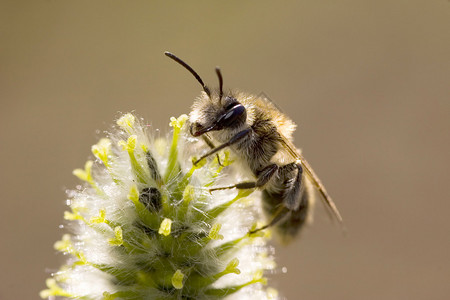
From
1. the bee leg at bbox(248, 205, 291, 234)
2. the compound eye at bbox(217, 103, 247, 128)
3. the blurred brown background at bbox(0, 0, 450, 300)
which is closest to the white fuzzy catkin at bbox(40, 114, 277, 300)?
the bee leg at bbox(248, 205, 291, 234)

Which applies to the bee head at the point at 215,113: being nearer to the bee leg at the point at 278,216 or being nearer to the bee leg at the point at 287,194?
the bee leg at the point at 287,194

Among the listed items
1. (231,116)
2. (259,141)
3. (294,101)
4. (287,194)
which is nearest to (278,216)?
(287,194)

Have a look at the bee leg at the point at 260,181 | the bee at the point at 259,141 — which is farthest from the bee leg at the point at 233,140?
the bee leg at the point at 260,181

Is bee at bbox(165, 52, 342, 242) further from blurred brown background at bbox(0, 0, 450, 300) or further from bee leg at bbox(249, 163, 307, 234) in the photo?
blurred brown background at bbox(0, 0, 450, 300)

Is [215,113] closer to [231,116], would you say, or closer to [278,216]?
[231,116]

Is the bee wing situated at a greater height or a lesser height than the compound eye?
lesser

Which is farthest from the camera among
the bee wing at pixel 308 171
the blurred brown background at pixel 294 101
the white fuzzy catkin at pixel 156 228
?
the blurred brown background at pixel 294 101

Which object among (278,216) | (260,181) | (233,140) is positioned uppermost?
(233,140)

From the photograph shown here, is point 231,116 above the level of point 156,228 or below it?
above
